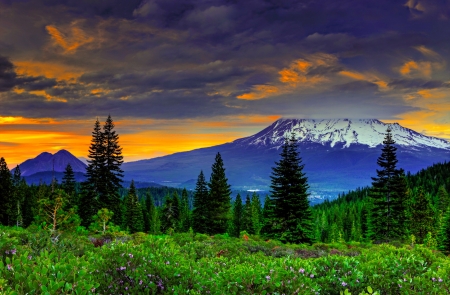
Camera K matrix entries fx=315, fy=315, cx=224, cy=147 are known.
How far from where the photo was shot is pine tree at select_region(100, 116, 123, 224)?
35300 mm

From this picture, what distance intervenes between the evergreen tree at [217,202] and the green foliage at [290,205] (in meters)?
14.7

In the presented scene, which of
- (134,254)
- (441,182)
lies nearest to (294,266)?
(134,254)

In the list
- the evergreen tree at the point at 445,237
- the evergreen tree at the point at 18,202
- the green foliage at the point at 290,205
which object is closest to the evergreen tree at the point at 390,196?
the evergreen tree at the point at 445,237

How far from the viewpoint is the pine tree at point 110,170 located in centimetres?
3530

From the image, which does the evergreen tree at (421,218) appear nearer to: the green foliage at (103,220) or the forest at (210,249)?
the forest at (210,249)

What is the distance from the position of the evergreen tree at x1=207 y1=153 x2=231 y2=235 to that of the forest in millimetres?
151

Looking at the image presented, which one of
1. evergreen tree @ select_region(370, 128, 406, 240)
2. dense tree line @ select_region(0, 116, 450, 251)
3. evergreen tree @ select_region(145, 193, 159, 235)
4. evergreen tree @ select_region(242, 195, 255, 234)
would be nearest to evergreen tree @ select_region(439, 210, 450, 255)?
dense tree line @ select_region(0, 116, 450, 251)

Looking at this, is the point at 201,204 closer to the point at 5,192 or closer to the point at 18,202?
the point at 5,192

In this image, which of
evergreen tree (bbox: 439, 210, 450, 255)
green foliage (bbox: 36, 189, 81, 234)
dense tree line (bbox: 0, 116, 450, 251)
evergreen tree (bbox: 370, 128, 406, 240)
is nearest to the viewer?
green foliage (bbox: 36, 189, 81, 234)

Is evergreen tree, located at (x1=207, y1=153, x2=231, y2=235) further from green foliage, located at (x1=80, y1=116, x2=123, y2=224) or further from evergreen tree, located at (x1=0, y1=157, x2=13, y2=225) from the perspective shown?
evergreen tree, located at (x1=0, y1=157, x2=13, y2=225)

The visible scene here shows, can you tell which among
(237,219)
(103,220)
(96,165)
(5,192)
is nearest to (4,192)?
(5,192)

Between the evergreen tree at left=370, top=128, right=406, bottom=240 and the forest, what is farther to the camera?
the evergreen tree at left=370, top=128, right=406, bottom=240

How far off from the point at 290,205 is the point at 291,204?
0.45 ft

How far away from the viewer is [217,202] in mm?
46062
